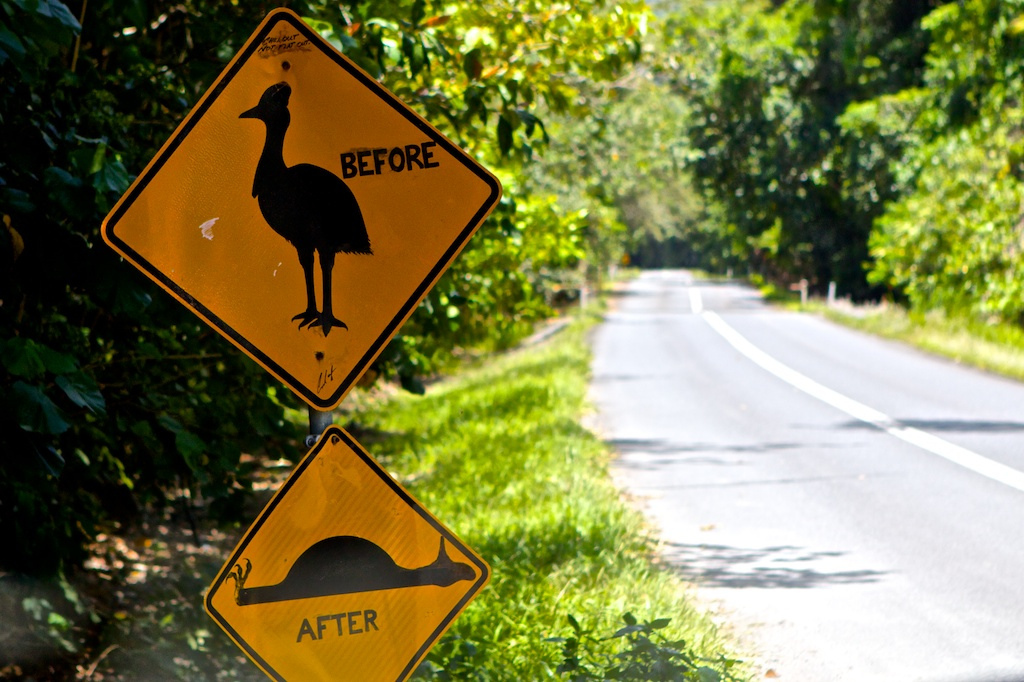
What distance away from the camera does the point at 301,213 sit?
2854 millimetres

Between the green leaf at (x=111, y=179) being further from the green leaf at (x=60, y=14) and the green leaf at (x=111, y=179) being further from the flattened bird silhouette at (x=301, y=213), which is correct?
the flattened bird silhouette at (x=301, y=213)

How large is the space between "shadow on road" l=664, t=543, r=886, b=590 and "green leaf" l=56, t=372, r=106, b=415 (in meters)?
3.97

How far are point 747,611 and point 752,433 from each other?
22.5 feet

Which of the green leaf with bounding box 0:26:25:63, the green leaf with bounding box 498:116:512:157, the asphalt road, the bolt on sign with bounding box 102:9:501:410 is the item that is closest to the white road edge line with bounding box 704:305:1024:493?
the asphalt road

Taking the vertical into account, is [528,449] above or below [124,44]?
below

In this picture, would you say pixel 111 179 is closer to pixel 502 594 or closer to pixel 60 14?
pixel 60 14

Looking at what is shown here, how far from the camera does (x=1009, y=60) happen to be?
22469 mm

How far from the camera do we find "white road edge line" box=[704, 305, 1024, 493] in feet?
31.8

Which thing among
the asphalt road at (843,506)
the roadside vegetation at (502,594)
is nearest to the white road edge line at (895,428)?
the asphalt road at (843,506)

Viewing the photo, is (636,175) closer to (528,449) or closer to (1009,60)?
(1009,60)

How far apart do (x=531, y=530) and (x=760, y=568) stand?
1.39 metres

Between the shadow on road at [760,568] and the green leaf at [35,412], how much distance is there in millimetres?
4192

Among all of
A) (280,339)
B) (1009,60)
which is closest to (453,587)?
(280,339)

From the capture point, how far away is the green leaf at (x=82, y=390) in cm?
348
